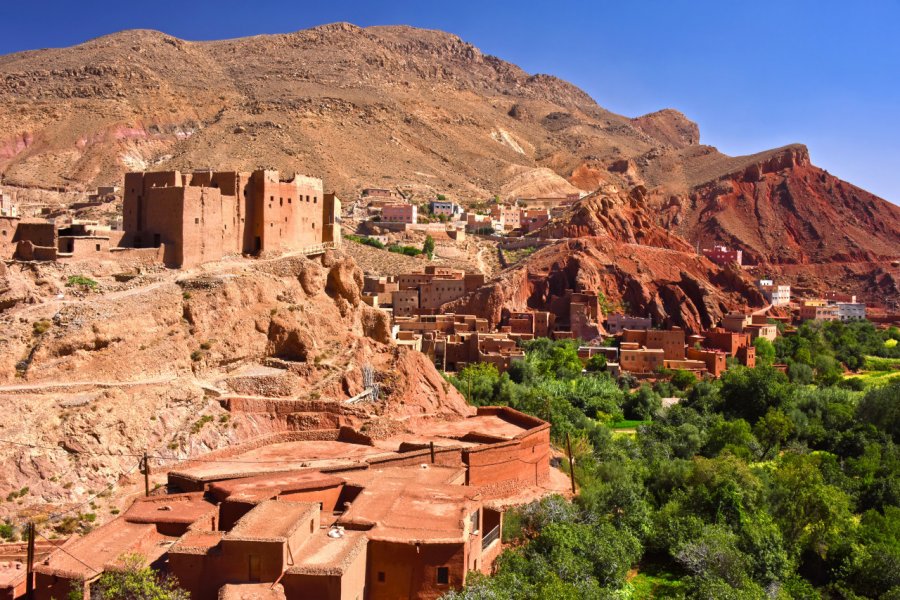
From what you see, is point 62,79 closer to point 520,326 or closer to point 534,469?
point 520,326

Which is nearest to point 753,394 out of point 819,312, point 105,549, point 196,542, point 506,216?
point 196,542

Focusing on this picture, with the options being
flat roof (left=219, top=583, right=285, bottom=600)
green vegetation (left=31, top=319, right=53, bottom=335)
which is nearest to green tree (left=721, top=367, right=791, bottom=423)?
green vegetation (left=31, top=319, right=53, bottom=335)

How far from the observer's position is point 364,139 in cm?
8900

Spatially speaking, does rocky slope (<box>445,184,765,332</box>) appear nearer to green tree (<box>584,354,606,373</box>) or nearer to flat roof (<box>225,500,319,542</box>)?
green tree (<box>584,354,606,373</box>)

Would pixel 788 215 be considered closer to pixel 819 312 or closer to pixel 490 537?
pixel 819 312

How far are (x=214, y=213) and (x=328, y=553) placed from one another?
13.8 meters

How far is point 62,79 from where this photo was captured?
84688 mm

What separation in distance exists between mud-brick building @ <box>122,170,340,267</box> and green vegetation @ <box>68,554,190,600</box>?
12128mm

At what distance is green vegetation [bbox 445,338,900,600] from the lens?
58.9ft

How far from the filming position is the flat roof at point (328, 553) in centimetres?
1304

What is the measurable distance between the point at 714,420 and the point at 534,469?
56.7 ft

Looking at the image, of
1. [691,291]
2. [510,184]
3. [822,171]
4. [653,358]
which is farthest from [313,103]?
[822,171]

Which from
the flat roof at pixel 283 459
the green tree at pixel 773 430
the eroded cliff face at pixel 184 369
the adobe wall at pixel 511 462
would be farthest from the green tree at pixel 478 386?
the flat roof at pixel 283 459

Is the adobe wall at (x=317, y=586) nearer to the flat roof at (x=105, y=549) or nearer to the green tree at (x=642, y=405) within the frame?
the flat roof at (x=105, y=549)
